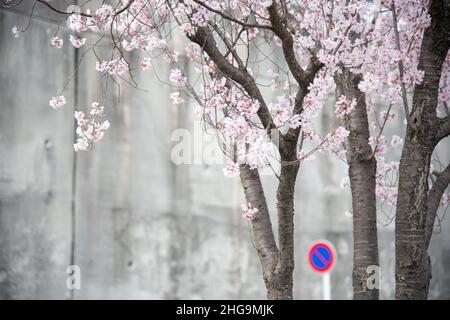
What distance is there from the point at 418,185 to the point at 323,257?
2232 millimetres

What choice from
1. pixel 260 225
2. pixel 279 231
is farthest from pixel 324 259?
pixel 279 231

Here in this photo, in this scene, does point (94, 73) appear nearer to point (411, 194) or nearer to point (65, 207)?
point (65, 207)

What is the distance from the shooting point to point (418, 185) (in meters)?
5.60

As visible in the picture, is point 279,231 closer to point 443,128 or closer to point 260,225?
point 260,225

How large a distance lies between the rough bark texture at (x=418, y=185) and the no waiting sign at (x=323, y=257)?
1.94 metres

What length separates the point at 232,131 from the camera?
579cm

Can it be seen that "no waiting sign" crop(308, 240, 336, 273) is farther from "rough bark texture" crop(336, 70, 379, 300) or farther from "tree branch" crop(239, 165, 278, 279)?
"tree branch" crop(239, 165, 278, 279)

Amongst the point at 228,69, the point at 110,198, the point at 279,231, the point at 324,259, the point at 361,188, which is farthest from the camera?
the point at 110,198

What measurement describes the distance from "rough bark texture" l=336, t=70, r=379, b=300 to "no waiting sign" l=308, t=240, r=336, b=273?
44.6 inches

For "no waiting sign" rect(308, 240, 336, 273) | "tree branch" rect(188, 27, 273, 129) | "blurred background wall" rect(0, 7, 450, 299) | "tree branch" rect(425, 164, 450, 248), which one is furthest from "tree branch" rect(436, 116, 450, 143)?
"blurred background wall" rect(0, 7, 450, 299)

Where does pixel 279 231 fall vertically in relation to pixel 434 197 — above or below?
below

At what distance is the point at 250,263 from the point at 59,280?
289 centimetres

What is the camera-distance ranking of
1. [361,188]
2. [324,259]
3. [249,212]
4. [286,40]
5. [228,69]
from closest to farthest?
[286,40], [228,69], [249,212], [361,188], [324,259]

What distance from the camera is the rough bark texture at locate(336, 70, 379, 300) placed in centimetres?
632
